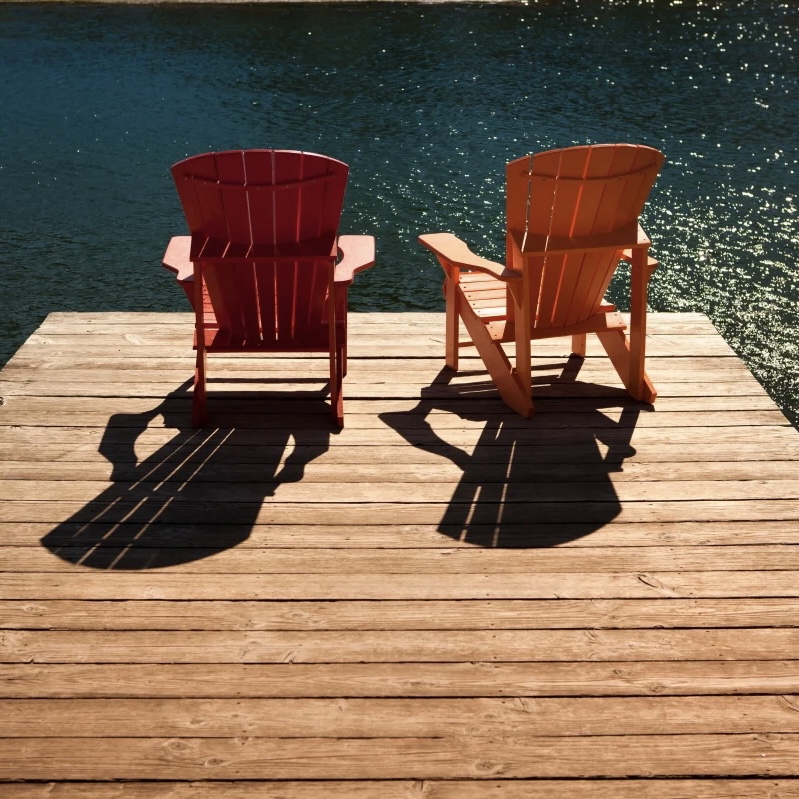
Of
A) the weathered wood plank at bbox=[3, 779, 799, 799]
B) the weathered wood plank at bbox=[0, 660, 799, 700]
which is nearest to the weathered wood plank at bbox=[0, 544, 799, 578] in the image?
the weathered wood plank at bbox=[0, 660, 799, 700]

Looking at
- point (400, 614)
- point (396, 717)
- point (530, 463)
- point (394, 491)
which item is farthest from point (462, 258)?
point (396, 717)

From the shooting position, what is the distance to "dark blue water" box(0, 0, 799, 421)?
707 cm

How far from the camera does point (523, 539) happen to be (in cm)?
306

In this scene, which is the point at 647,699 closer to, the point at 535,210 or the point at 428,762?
the point at 428,762

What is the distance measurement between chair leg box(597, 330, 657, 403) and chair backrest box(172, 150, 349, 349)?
3.76 feet

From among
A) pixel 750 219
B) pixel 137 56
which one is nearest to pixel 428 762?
pixel 750 219

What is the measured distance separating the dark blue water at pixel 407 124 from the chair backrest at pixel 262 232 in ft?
9.47

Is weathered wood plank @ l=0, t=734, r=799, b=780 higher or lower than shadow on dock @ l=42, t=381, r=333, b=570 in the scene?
higher

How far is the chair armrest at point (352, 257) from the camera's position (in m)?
3.82

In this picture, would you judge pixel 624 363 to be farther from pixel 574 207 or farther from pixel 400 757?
pixel 400 757

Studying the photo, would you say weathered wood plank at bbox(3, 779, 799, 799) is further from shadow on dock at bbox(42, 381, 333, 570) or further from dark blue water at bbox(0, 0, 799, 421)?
dark blue water at bbox(0, 0, 799, 421)

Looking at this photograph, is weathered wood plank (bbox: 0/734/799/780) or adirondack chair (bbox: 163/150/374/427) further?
adirondack chair (bbox: 163/150/374/427)

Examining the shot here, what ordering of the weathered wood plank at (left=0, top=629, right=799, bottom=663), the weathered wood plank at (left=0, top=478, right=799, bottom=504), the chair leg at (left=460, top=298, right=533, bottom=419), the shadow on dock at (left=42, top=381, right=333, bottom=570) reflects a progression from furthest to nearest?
the chair leg at (left=460, top=298, right=533, bottom=419), the weathered wood plank at (left=0, top=478, right=799, bottom=504), the shadow on dock at (left=42, top=381, right=333, bottom=570), the weathered wood plank at (left=0, top=629, right=799, bottom=663)

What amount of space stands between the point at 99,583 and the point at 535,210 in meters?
1.97
